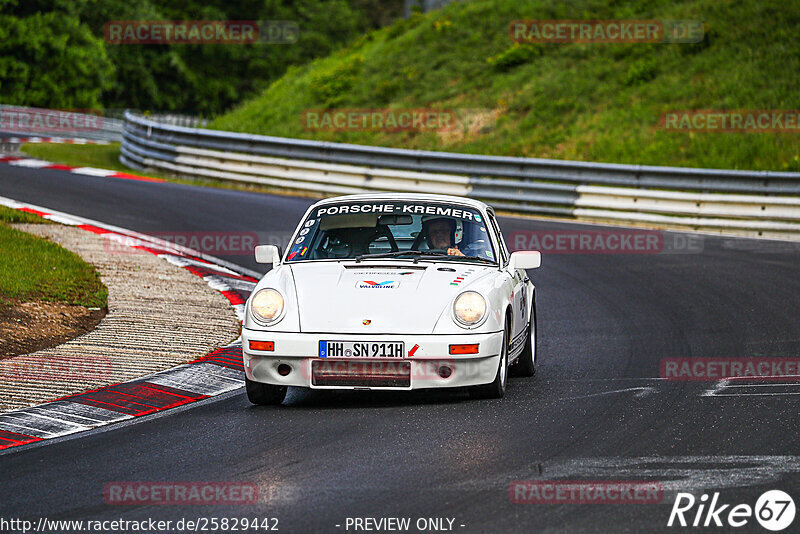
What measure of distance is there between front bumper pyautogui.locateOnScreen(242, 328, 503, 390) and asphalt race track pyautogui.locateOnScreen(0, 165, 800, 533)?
198 millimetres

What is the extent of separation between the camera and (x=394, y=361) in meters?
7.01

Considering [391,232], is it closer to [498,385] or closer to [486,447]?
[498,385]

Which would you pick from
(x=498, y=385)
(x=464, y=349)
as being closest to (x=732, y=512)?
(x=464, y=349)

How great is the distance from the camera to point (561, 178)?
1952cm

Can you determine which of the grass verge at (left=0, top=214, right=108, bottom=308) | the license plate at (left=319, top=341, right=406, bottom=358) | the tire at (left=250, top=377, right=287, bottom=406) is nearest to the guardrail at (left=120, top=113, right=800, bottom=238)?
the grass verge at (left=0, top=214, right=108, bottom=308)

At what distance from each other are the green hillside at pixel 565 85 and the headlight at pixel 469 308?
14785 mm

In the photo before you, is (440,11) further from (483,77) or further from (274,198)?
(274,198)

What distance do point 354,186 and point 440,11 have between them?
42.1 feet

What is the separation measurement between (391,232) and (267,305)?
1.47 m

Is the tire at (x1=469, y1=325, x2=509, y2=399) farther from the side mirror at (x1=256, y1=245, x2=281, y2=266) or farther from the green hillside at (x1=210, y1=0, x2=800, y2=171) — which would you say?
the green hillside at (x1=210, y1=0, x2=800, y2=171)

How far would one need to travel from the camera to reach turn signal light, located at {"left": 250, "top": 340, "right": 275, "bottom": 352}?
7.12m

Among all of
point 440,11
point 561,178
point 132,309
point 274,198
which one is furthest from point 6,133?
point 132,309

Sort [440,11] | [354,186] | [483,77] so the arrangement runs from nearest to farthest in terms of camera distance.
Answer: [354,186] → [483,77] → [440,11]

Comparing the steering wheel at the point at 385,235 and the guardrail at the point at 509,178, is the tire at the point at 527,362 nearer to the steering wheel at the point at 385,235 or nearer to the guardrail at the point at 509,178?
the steering wheel at the point at 385,235
